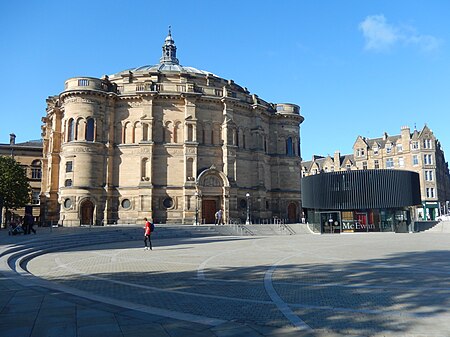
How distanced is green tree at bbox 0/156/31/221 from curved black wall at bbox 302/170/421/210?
125ft

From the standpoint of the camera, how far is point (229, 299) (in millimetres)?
9609

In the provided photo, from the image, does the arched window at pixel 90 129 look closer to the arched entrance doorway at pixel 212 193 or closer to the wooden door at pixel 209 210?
the arched entrance doorway at pixel 212 193

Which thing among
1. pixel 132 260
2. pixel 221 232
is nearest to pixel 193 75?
pixel 221 232

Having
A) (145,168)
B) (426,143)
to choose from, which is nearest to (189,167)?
(145,168)

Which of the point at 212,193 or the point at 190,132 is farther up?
the point at 190,132

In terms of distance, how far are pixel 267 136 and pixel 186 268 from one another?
44414 millimetres

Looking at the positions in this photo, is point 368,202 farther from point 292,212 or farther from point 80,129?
point 80,129

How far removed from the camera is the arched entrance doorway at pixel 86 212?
45.0 meters

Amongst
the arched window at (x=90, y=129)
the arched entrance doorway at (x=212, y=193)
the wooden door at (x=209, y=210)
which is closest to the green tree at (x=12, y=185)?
the arched window at (x=90, y=129)

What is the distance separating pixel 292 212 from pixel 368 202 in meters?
16.7

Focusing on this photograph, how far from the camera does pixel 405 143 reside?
78.4m

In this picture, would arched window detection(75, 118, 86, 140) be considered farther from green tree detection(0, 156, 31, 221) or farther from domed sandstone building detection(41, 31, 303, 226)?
green tree detection(0, 156, 31, 221)

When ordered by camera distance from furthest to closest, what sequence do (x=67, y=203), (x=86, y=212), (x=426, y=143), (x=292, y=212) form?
(x=426, y=143) < (x=292, y=212) < (x=86, y=212) < (x=67, y=203)

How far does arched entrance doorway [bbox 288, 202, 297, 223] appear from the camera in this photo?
59.0 metres
